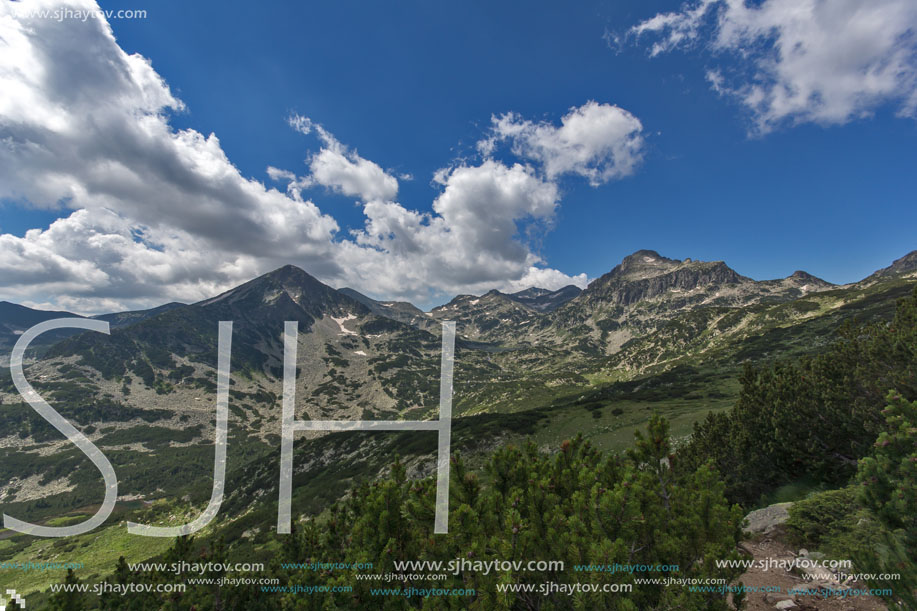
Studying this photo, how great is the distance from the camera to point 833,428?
19797mm

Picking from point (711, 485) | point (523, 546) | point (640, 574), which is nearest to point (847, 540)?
point (711, 485)

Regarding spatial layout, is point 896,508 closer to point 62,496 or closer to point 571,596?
point 571,596

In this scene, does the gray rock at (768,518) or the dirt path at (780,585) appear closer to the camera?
the dirt path at (780,585)

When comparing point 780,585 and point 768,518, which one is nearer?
point 780,585

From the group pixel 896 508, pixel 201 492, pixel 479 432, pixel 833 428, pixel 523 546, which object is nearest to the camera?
pixel 523 546

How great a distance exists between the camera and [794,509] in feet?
46.4

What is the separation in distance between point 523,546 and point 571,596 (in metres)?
1.84

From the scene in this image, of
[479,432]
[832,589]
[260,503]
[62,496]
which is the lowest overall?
[62,496]

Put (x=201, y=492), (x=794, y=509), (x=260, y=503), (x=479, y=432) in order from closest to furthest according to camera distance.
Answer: (x=794, y=509) → (x=479, y=432) → (x=260, y=503) → (x=201, y=492)

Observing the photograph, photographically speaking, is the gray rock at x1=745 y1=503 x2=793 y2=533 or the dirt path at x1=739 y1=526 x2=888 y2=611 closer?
the dirt path at x1=739 y1=526 x2=888 y2=611

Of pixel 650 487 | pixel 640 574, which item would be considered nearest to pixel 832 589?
pixel 650 487

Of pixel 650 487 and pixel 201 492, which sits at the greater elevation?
pixel 650 487

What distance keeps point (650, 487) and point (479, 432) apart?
273 ft

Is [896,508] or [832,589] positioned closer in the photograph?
[896,508]
